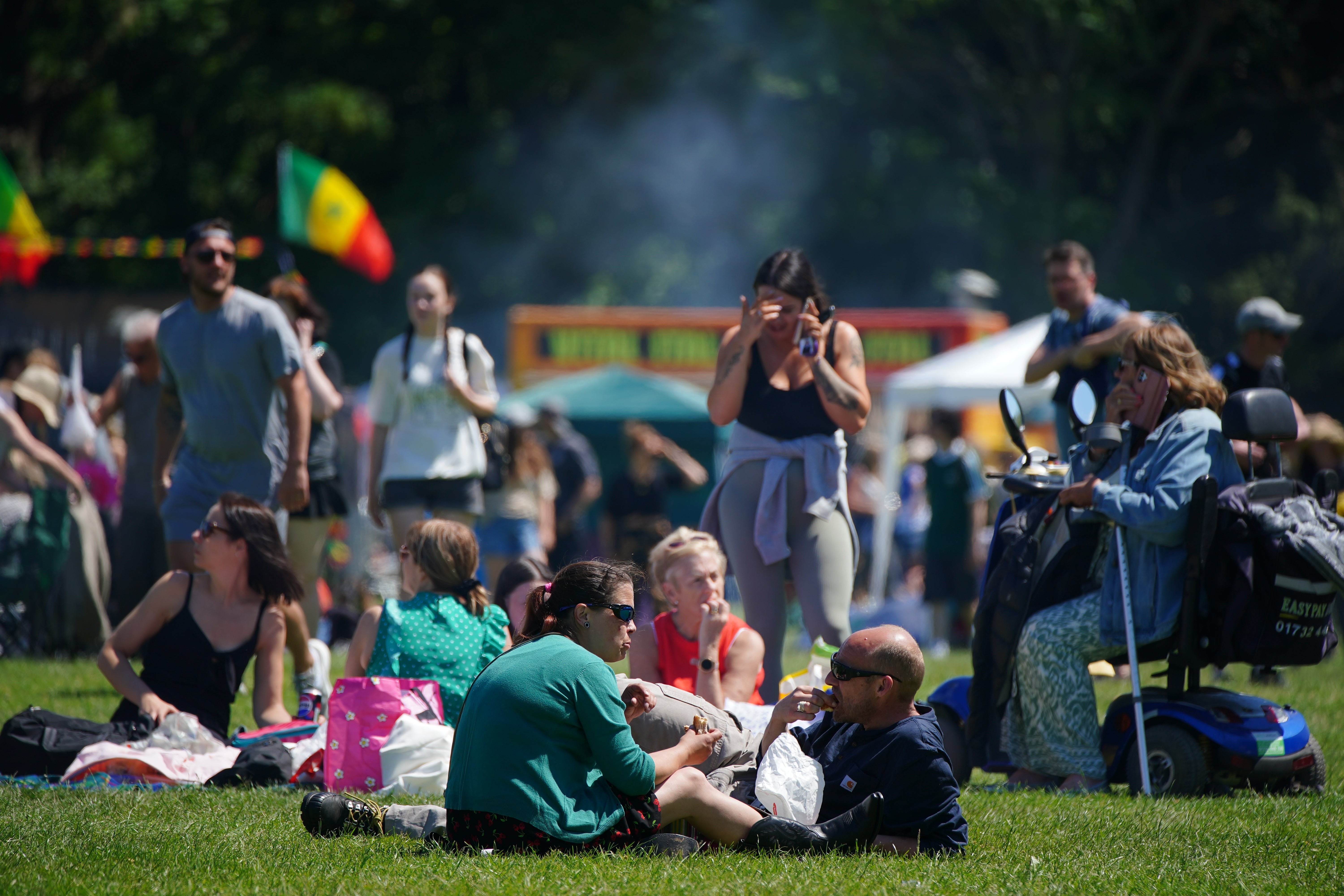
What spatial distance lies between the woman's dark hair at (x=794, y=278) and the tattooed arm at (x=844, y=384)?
163 millimetres

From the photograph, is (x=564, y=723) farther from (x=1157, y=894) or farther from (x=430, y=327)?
(x=430, y=327)

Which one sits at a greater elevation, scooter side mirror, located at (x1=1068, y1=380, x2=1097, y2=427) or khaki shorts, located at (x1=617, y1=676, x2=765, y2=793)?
scooter side mirror, located at (x1=1068, y1=380, x2=1097, y2=427)

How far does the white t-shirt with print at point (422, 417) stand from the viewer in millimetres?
7410

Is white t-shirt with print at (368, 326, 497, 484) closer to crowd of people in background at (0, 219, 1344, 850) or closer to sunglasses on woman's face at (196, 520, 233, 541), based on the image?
crowd of people in background at (0, 219, 1344, 850)

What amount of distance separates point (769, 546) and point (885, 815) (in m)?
1.86

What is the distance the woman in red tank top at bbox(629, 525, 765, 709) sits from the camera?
5.30 meters

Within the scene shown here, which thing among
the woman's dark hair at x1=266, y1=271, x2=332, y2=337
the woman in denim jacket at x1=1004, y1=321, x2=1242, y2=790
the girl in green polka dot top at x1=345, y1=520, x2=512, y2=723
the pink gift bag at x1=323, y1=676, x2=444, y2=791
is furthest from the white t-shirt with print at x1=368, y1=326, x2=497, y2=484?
the woman in denim jacket at x1=1004, y1=321, x2=1242, y2=790

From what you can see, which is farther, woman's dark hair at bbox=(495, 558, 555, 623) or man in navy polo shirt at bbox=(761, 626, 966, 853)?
woman's dark hair at bbox=(495, 558, 555, 623)

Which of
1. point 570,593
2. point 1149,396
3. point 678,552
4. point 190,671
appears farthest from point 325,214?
point 570,593

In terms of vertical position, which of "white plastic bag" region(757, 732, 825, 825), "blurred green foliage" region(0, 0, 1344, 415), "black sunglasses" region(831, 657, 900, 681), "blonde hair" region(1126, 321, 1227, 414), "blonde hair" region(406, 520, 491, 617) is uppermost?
"blurred green foliage" region(0, 0, 1344, 415)

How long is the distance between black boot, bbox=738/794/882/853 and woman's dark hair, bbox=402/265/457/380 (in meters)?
4.09

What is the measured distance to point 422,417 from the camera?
7461mm

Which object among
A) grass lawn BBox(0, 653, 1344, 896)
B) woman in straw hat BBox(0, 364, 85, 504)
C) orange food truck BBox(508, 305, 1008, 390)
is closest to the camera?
grass lawn BBox(0, 653, 1344, 896)

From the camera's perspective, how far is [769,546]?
19.1ft
